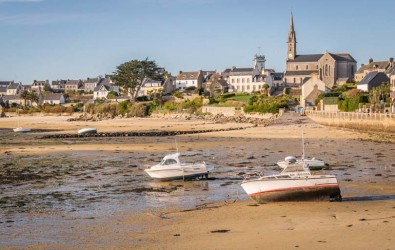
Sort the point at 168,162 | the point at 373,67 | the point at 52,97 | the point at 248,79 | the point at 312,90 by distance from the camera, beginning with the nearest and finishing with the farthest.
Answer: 1. the point at 168,162
2. the point at 312,90
3. the point at 373,67
4. the point at 248,79
5. the point at 52,97

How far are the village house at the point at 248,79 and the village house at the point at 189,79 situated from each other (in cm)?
1198

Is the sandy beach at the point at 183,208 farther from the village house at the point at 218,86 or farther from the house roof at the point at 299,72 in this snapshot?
the house roof at the point at 299,72

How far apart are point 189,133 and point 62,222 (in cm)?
4560

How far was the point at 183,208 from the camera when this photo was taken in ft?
68.1

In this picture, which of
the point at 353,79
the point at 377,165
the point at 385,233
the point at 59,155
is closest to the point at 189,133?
the point at 59,155

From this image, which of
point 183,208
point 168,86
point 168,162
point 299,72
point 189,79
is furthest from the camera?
point 189,79

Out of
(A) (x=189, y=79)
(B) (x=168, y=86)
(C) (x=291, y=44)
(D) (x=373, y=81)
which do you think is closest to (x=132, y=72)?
(B) (x=168, y=86)

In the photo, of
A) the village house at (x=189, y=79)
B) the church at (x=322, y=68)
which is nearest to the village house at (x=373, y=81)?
the church at (x=322, y=68)

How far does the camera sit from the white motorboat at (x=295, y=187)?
2034 centimetres

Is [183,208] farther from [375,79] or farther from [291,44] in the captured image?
[291,44]

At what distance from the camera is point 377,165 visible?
3086 centimetres

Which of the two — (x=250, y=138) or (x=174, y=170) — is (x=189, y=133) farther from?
(x=174, y=170)

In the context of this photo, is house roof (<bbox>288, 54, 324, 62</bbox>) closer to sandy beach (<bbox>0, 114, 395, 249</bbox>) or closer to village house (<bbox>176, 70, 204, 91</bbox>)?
village house (<bbox>176, 70, 204, 91</bbox>)

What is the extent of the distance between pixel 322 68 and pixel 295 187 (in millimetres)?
115228
